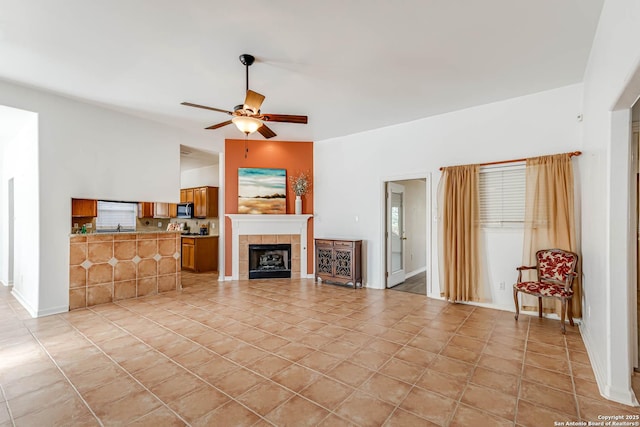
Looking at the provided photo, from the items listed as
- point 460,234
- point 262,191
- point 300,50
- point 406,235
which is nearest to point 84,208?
point 262,191

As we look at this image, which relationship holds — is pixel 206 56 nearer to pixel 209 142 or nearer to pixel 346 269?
pixel 209 142

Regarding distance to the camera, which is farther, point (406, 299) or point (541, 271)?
point (406, 299)

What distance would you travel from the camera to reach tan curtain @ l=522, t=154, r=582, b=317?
3721 millimetres

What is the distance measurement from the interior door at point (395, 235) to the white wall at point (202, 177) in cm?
469

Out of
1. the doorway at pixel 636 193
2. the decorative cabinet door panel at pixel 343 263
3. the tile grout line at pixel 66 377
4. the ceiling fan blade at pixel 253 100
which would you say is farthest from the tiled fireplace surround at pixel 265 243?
the doorway at pixel 636 193

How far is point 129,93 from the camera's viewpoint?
13.6ft

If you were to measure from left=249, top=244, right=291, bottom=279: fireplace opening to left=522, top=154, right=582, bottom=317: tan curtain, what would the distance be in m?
4.38

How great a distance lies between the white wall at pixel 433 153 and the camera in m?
4.01

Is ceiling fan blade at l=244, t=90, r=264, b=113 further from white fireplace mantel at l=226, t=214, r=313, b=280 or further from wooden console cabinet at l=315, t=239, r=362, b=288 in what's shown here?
white fireplace mantel at l=226, t=214, r=313, b=280

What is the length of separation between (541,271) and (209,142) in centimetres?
607

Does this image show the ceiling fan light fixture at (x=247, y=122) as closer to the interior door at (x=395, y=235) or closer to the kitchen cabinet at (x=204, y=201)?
the interior door at (x=395, y=235)

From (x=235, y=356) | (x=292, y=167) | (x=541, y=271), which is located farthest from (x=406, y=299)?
(x=292, y=167)

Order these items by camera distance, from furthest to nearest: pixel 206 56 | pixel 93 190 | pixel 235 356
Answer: pixel 93 190, pixel 206 56, pixel 235 356

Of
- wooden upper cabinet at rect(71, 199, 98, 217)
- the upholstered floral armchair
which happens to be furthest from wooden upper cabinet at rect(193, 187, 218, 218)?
the upholstered floral armchair
